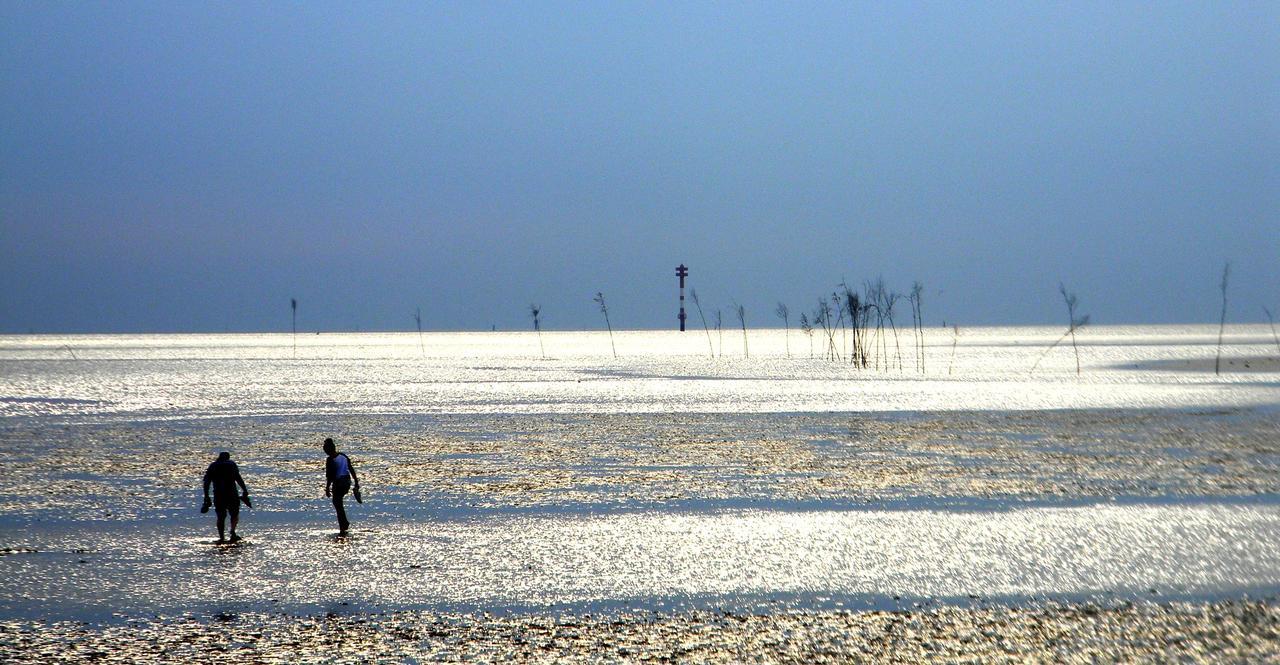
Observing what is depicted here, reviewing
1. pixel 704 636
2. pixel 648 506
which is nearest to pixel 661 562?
pixel 704 636

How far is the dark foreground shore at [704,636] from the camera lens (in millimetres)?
9992

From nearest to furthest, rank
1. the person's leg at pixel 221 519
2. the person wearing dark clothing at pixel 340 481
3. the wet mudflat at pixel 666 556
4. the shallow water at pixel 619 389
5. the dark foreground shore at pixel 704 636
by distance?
the dark foreground shore at pixel 704 636
the wet mudflat at pixel 666 556
the person's leg at pixel 221 519
the person wearing dark clothing at pixel 340 481
the shallow water at pixel 619 389

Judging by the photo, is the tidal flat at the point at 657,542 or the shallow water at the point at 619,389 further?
the shallow water at the point at 619,389

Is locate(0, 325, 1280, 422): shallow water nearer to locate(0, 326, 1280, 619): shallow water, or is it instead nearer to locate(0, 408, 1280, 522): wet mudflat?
locate(0, 326, 1280, 619): shallow water

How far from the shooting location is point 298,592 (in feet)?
40.4

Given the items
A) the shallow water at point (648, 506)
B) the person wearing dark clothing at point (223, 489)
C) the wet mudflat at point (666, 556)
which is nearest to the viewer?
the wet mudflat at point (666, 556)

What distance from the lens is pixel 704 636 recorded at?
34.9 feet

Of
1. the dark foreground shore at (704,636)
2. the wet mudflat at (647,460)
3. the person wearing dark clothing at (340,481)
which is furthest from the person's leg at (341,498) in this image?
the dark foreground shore at (704,636)

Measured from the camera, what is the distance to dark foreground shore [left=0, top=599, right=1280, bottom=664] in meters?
9.99

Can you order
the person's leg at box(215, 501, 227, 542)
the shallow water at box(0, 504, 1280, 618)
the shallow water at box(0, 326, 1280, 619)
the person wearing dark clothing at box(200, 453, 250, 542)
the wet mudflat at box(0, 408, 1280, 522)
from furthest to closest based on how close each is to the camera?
the wet mudflat at box(0, 408, 1280, 522), the person's leg at box(215, 501, 227, 542), the person wearing dark clothing at box(200, 453, 250, 542), the shallow water at box(0, 326, 1280, 619), the shallow water at box(0, 504, 1280, 618)

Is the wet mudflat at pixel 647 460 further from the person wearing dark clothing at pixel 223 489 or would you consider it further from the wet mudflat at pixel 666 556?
the person wearing dark clothing at pixel 223 489

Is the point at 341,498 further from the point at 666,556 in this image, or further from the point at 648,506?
the point at 648,506

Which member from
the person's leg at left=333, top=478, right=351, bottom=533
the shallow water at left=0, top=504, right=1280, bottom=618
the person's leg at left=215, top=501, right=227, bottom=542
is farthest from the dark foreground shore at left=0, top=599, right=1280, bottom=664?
the person's leg at left=333, top=478, right=351, bottom=533

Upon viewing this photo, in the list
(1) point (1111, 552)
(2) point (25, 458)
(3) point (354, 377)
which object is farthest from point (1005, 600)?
(3) point (354, 377)
